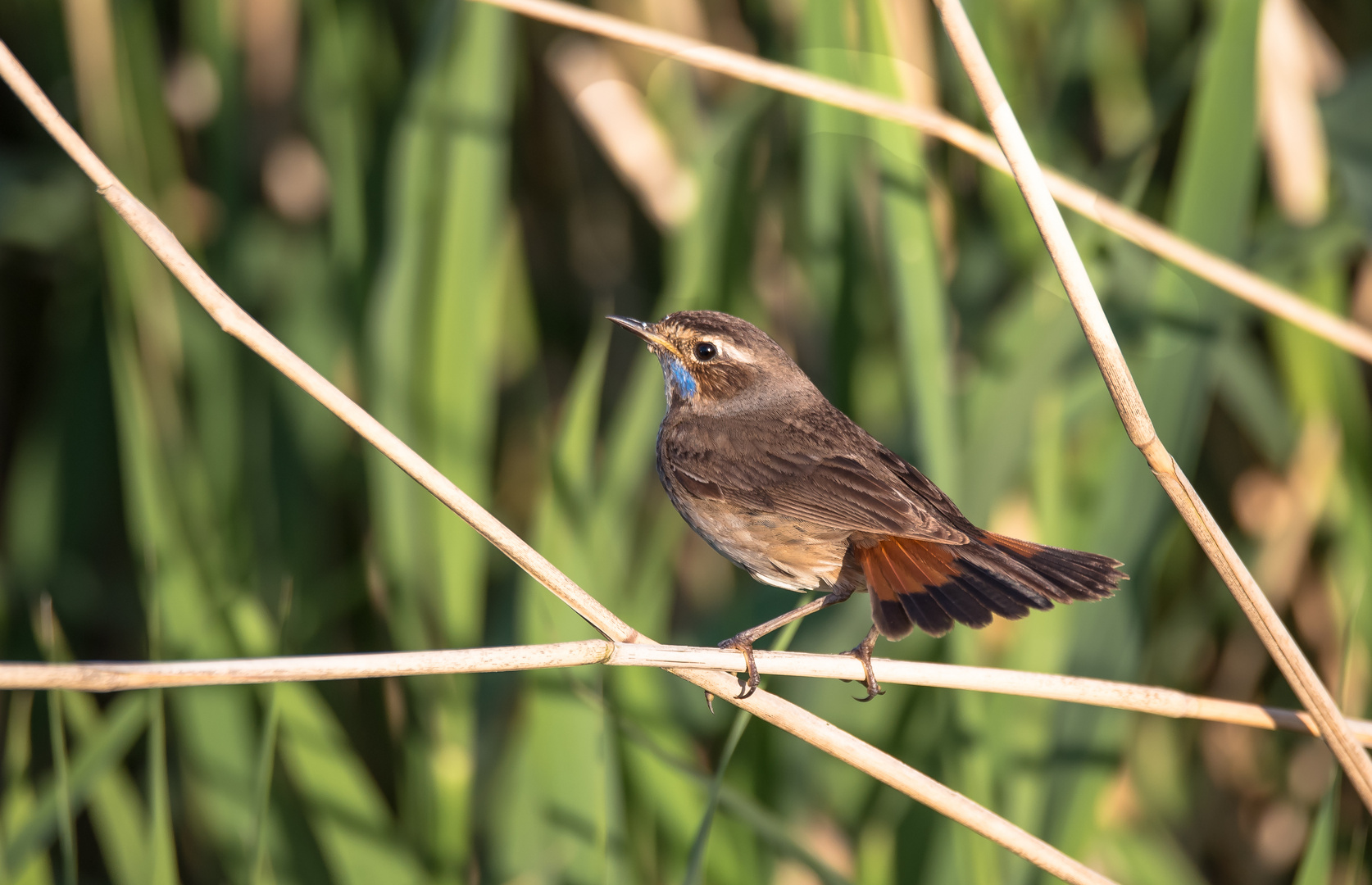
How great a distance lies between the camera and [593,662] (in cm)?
166

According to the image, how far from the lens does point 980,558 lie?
6.47 feet

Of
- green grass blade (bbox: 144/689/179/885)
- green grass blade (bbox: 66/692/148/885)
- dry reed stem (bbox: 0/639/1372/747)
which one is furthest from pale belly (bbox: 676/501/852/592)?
green grass blade (bbox: 66/692/148/885)

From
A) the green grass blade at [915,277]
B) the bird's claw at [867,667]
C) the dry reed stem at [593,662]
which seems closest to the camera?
the dry reed stem at [593,662]

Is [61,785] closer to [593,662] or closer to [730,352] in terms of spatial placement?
[593,662]

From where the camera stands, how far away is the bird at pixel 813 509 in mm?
1891

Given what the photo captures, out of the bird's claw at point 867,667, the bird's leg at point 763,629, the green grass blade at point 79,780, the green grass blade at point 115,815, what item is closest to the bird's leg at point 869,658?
the bird's claw at point 867,667

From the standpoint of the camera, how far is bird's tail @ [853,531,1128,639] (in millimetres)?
1798

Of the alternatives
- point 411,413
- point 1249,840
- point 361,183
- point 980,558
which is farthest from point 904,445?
point 1249,840

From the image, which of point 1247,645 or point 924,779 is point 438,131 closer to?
point 924,779

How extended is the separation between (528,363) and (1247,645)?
2380 mm

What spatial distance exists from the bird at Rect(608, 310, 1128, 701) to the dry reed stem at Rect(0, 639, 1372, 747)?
2.8 inches

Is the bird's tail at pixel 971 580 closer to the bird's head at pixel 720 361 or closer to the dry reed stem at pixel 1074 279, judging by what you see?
the dry reed stem at pixel 1074 279

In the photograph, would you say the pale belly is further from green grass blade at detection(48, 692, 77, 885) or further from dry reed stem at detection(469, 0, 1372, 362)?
green grass blade at detection(48, 692, 77, 885)

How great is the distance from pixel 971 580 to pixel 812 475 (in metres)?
0.46
